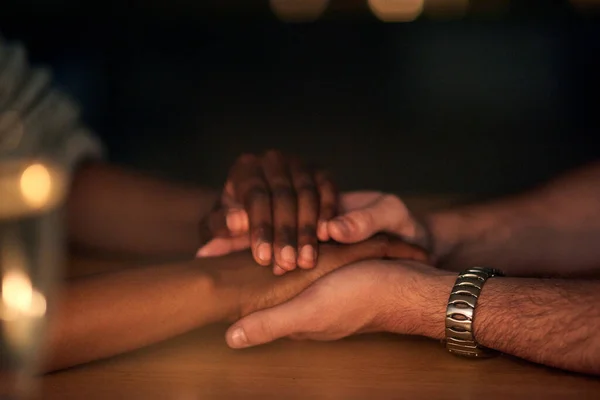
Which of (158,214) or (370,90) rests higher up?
(370,90)

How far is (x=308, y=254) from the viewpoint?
2.97 feet

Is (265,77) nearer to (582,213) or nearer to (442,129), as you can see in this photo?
(442,129)

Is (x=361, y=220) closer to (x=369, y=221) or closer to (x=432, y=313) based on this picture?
(x=369, y=221)

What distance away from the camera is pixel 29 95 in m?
1.37

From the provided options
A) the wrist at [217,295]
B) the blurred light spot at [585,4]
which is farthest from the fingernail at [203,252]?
the blurred light spot at [585,4]

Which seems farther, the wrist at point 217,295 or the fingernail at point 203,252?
the fingernail at point 203,252

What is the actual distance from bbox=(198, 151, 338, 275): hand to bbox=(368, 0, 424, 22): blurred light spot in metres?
2.24

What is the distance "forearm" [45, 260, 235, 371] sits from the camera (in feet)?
2.47

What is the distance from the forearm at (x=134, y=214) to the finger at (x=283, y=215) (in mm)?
225

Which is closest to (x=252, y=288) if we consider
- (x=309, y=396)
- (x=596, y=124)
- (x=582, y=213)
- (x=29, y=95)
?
(x=309, y=396)

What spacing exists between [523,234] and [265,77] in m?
2.24

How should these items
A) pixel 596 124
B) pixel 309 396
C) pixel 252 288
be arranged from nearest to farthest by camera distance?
1. pixel 309 396
2. pixel 252 288
3. pixel 596 124

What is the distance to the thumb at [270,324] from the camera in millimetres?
775

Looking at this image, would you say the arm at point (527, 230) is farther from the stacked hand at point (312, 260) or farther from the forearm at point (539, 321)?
the forearm at point (539, 321)
